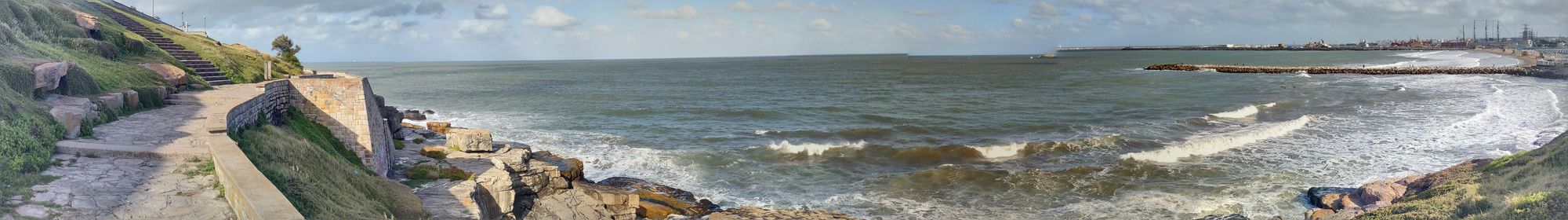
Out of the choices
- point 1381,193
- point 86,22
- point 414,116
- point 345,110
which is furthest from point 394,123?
point 1381,193

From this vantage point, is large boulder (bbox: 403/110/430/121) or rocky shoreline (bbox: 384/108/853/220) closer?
rocky shoreline (bbox: 384/108/853/220)

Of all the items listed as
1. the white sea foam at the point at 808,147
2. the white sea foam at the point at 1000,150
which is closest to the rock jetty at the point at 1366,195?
the white sea foam at the point at 1000,150

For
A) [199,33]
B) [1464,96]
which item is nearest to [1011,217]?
[199,33]

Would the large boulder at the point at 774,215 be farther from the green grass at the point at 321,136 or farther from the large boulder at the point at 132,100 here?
the large boulder at the point at 132,100

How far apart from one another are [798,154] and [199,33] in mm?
27167

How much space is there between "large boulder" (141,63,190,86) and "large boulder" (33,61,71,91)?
4244 millimetres

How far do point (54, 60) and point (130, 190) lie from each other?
11977 mm

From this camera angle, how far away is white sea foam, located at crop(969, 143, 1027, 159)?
26688 mm

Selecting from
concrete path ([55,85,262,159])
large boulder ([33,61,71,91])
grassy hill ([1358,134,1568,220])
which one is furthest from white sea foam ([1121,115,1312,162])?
large boulder ([33,61,71,91])

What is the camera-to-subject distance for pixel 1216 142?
28078mm

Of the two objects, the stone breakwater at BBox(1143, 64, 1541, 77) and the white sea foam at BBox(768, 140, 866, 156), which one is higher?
the stone breakwater at BBox(1143, 64, 1541, 77)

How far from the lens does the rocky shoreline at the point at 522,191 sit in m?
15.8

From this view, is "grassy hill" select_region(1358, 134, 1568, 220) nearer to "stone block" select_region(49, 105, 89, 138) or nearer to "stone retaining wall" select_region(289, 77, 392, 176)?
"stone retaining wall" select_region(289, 77, 392, 176)

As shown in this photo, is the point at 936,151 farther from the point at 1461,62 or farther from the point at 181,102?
the point at 1461,62
